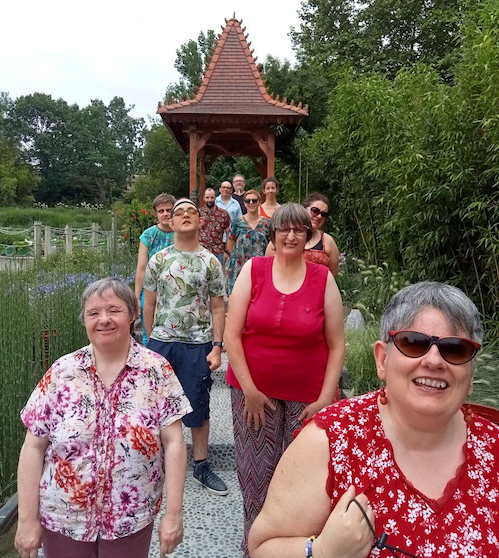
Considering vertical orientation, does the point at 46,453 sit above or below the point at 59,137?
below

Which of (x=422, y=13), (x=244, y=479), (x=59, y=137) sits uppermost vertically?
(x=59, y=137)

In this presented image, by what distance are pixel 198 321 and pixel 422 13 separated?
19.2 metres

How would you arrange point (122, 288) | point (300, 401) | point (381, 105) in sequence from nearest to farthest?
point (122, 288), point (300, 401), point (381, 105)

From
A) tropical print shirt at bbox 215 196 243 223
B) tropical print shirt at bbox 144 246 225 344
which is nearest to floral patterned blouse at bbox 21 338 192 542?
tropical print shirt at bbox 144 246 225 344

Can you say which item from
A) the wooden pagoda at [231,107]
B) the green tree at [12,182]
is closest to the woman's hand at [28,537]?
the wooden pagoda at [231,107]

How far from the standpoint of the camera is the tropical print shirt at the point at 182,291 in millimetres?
2777

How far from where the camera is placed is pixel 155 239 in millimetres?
3830

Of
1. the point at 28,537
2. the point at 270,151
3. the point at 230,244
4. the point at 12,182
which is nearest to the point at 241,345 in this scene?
the point at 28,537

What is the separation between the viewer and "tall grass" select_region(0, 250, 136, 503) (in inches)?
109

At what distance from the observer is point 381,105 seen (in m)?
6.30

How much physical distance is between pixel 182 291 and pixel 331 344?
3.31 ft

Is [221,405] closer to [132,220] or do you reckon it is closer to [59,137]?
[132,220]

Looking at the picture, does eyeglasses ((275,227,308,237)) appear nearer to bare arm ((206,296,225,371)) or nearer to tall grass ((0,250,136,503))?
bare arm ((206,296,225,371))

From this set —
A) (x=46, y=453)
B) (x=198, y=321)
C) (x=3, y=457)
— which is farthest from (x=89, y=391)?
(x=3, y=457)
